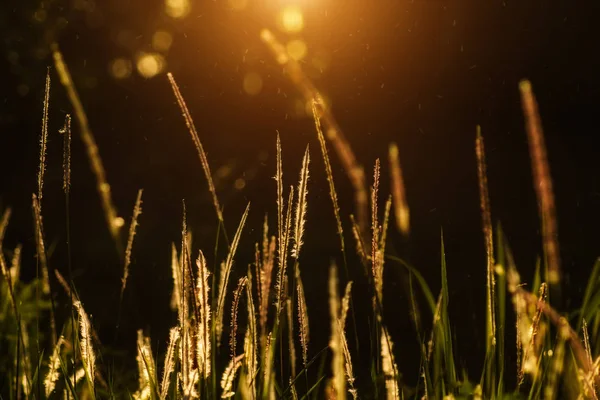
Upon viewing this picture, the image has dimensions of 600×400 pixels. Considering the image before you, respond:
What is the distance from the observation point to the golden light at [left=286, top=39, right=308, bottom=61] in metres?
7.63

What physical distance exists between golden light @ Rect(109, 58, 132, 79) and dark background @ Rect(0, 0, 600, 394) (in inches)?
3.3

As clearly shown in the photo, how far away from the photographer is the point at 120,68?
788 cm

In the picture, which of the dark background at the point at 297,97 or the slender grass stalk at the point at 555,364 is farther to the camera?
the dark background at the point at 297,97

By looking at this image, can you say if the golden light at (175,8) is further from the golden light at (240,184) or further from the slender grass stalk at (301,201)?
the slender grass stalk at (301,201)

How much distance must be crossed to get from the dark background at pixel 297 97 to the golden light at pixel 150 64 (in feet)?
0.30

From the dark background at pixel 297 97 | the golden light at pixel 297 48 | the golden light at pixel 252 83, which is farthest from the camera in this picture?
the golden light at pixel 252 83

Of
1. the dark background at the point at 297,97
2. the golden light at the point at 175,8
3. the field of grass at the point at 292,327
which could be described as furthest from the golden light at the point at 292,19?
the field of grass at the point at 292,327

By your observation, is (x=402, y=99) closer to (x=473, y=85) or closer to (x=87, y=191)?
(x=473, y=85)

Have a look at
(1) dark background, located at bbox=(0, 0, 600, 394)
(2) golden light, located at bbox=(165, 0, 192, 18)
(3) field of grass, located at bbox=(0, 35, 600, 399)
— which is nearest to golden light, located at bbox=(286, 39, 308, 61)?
(1) dark background, located at bbox=(0, 0, 600, 394)

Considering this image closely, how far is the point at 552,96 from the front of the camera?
7262 millimetres

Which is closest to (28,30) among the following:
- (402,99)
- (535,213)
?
(402,99)

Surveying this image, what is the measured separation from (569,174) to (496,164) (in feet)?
2.32

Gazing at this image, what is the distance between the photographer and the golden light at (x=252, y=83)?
7746mm

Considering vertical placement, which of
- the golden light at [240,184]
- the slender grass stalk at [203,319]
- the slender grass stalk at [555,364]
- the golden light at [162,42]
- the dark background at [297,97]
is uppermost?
the golden light at [162,42]
